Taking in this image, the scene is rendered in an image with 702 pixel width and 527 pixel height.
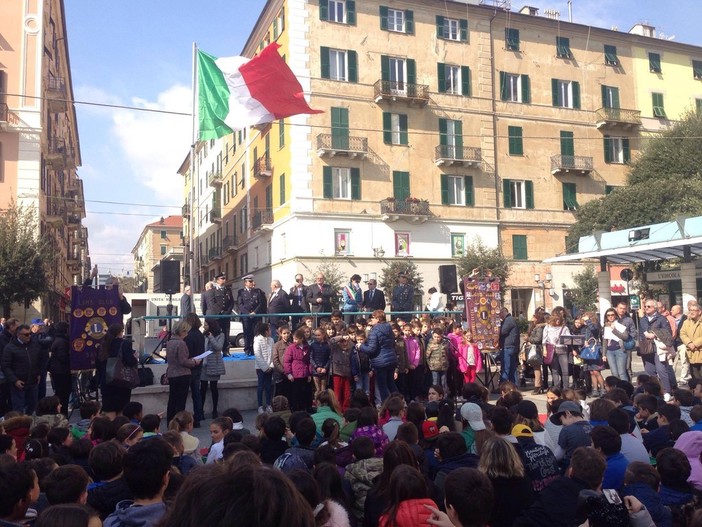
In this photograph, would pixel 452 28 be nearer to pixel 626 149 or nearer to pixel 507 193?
pixel 507 193

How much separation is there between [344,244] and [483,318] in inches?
846

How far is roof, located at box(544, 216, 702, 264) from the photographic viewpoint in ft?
60.6

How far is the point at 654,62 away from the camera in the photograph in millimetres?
45000

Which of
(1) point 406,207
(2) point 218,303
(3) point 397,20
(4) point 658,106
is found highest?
(3) point 397,20

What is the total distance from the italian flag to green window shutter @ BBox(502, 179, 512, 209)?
84.2ft

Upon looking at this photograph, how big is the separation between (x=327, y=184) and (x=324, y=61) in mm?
6799

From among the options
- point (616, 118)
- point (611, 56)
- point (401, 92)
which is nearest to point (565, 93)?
point (616, 118)

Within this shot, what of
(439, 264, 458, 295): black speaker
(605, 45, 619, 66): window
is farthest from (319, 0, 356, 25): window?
(439, 264, 458, 295): black speaker

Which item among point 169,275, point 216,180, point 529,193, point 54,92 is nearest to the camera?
point 169,275

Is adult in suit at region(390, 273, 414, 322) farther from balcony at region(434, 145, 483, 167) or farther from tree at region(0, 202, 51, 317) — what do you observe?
balcony at region(434, 145, 483, 167)

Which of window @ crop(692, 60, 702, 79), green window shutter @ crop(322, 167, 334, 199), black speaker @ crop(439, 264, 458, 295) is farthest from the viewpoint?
window @ crop(692, 60, 702, 79)

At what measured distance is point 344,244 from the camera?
3631 cm

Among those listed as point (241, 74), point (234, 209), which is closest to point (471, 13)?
point (234, 209)

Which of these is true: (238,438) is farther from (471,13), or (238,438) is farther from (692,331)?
(471,13)
